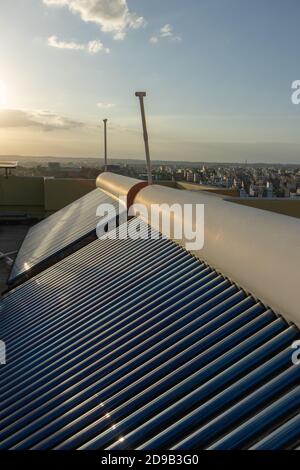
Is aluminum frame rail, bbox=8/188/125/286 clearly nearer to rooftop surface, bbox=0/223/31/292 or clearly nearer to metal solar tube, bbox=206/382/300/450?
rooftop surface, bbox=0/223/31/292

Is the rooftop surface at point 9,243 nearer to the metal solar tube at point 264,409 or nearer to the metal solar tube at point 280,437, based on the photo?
the metal solar tube at point 264,409

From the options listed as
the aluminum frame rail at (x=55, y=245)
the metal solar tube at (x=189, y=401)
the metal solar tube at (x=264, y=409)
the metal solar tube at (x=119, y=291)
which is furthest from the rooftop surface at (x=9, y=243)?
the metal solar tube at (x=264, y=409)

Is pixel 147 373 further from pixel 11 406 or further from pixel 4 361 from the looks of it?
pixel 4 361

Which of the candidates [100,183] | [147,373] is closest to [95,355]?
[147,373]

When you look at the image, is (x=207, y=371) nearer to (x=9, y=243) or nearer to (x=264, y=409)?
(x=264, y=409)

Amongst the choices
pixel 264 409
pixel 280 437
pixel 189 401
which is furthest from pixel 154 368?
pixel 280 437
